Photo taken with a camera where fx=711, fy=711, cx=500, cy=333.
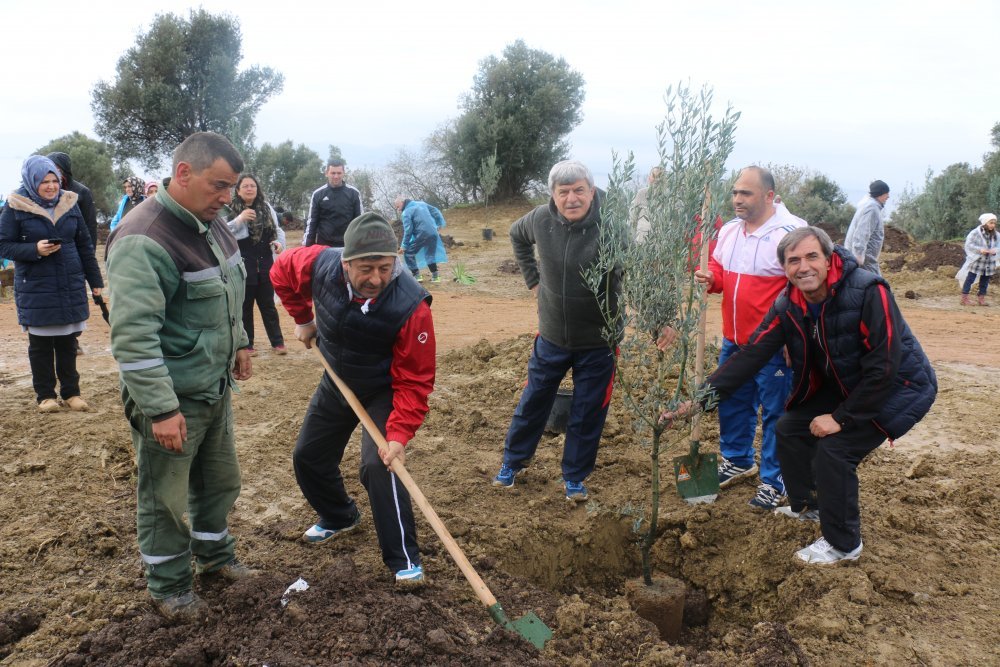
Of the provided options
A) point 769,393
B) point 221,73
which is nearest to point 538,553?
point 769,393

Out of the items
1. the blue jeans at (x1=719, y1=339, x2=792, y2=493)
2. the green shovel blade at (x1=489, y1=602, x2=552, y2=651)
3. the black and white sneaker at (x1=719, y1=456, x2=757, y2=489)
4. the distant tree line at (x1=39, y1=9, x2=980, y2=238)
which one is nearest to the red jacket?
the green shovel blade at (x1=489, y1=602, x2=552, y2=651)

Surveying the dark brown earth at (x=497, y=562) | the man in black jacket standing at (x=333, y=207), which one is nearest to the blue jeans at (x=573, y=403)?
the dark brown earth at (x=497, y=562)

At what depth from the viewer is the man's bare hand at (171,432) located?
287 centimetres

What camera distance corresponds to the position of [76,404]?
19.2 feet

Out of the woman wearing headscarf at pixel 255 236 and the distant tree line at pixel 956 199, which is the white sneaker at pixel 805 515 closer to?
the woman wearing headscarf at pixel 255 236

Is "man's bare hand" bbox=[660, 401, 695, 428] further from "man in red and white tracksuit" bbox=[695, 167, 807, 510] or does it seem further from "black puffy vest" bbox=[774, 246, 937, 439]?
"man in red and white tracksuit" bbox=[695, 167, 807, 510]

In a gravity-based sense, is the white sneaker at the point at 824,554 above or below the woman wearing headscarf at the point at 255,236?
below

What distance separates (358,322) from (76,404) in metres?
3.82

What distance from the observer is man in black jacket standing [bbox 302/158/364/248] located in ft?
27.9

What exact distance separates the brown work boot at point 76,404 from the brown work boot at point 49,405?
0.26 ft

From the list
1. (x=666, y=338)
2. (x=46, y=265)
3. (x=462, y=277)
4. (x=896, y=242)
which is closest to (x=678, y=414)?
(x=666, y=338)

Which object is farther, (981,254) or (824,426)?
(981,254)

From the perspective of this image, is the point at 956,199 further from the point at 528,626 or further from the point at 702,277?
the point at 528,626

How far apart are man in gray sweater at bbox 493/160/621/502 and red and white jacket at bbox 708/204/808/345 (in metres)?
0.81
